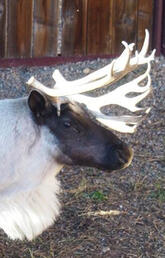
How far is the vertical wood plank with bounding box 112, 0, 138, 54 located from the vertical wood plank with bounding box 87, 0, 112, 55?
0.06m

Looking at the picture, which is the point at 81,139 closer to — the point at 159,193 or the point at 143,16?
the point at 159,193

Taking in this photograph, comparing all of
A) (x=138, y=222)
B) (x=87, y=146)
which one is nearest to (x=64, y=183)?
(x=138, y=222)

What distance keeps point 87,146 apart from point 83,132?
0.29 ft

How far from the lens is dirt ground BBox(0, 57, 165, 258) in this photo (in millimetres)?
5152

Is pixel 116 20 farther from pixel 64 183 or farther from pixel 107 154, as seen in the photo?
pixel 107 154

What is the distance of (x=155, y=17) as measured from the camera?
7.37 meters

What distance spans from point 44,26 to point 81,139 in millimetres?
2978

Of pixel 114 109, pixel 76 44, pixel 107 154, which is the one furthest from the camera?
pixel 76 44

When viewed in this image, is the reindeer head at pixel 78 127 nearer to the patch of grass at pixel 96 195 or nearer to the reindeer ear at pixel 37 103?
the reindeer ear at pixel 37 103

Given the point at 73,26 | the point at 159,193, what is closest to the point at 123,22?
the point at 73,26

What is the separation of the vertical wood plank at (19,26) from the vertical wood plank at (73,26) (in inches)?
15.1

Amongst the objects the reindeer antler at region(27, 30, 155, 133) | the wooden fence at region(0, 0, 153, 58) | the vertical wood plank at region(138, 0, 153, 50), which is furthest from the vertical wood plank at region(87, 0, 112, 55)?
the reindeer antler at region(27, 30, 155, 133)

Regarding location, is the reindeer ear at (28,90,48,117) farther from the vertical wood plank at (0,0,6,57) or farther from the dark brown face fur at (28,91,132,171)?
the vertical wood plank at (0,0,6,57)

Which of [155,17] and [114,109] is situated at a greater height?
[155,17]
